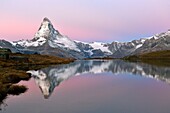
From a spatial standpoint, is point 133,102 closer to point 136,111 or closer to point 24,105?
point 136,111

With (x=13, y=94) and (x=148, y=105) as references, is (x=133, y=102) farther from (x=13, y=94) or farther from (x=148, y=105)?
(x=13, y=94)

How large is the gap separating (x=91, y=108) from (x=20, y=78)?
47.9m

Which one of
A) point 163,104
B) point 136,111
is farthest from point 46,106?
point 163,104

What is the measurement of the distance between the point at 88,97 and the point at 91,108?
1207 cm

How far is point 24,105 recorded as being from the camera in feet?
159

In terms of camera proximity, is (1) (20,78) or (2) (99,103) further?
(1) (20,78)

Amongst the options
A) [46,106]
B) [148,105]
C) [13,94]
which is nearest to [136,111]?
[148,105]

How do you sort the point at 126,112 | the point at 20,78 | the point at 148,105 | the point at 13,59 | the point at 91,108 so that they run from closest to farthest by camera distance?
the point at 126,112, the point at 91,108, the point at 148,105, the point at 20,78, the point at 13,59

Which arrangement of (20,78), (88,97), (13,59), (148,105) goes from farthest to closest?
(13,59) → (20,78) → (88,97) → (148,105)

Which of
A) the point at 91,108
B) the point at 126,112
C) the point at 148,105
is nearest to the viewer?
the point at 126,112

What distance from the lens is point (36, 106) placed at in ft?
156

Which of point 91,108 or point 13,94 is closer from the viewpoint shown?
point 91,108

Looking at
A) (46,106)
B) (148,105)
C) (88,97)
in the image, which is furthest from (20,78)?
(148,105)

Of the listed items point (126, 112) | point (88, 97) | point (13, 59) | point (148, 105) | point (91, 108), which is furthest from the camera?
point (13, 59)
